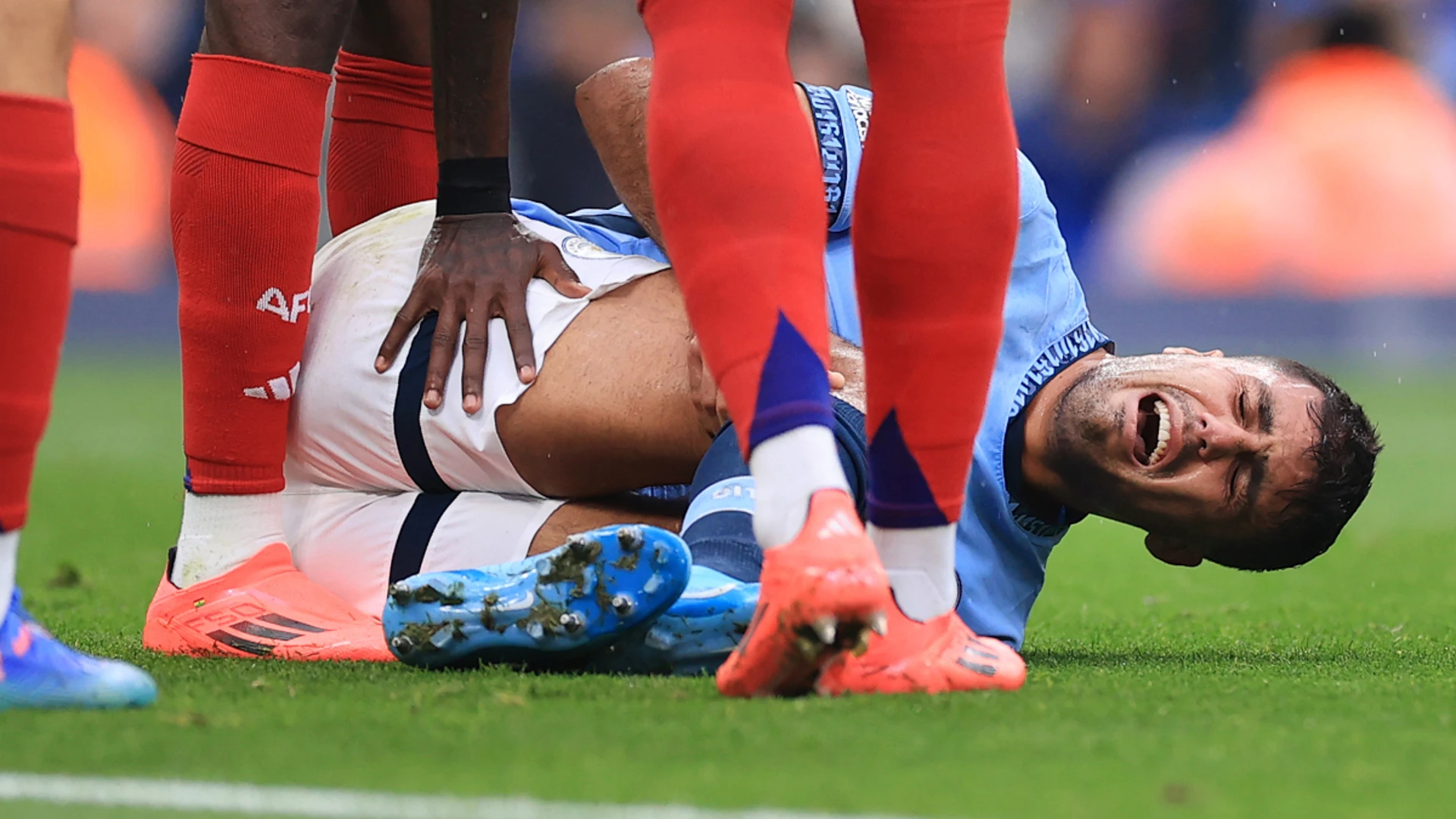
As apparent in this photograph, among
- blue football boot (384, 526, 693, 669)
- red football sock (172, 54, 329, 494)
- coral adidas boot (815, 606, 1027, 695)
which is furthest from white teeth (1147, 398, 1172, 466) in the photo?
red football sock (172, 54, 329, 494)

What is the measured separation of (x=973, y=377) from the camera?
5.79ft

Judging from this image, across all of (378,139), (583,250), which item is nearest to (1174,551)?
(583,250)

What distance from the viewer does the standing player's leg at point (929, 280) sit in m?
1.69

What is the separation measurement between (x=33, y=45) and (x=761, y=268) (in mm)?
690

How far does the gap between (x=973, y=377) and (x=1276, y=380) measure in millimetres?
811

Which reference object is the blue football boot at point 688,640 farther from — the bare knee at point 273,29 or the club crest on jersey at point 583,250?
the bare knee at point 273,29

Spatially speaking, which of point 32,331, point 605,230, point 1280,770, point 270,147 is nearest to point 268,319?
point 270,147

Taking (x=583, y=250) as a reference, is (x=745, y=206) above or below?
above

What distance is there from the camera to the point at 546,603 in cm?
196

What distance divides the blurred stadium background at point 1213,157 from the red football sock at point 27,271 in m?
8.03

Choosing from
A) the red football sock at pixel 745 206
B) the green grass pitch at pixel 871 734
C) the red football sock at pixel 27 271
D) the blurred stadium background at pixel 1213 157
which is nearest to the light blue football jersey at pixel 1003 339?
the green grass pitch at pixel 871 734

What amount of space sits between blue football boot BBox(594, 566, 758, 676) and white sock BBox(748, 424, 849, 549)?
0.46 meters

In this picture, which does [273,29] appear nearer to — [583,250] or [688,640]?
[583,250]

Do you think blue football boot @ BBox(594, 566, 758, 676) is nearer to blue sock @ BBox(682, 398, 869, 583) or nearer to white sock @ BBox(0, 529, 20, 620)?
blue sock @ BBox(682, 398, 869, 583)
